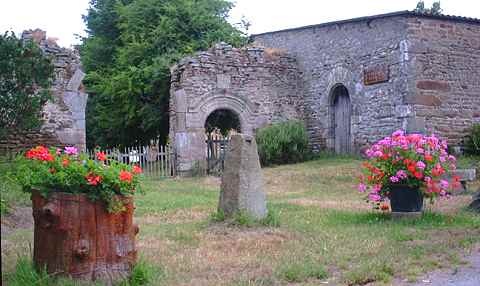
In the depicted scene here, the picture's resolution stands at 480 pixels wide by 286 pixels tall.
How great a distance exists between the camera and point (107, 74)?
854 inches

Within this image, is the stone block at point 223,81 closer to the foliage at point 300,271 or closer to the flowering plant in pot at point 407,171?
the flowering plant in pot at point 407,171

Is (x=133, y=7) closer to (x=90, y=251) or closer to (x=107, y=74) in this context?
(x=107, y=74)

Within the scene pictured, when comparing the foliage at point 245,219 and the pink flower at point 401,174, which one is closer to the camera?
the foliage at point 245,219

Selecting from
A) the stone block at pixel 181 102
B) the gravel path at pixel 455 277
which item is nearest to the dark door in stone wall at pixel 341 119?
the stone block at pixel 181 102

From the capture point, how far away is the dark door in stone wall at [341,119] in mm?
16844

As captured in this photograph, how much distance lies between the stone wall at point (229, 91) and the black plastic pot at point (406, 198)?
9.13 metres

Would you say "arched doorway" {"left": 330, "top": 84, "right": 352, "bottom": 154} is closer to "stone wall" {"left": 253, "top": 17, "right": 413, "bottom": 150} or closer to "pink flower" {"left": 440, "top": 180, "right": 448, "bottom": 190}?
"stone wall" {"left": 253, "top": 17, "right": 413, "bottom": 150}

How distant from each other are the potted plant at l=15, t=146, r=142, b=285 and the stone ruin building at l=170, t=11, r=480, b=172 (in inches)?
440

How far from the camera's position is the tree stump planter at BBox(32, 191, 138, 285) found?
13.9 feet

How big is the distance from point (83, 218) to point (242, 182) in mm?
3009

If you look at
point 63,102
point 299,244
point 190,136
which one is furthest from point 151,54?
point 299,244

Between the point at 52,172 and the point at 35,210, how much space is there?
0.32 metres

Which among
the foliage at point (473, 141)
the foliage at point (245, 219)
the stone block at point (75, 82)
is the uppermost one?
the stone block at point (75, 82)

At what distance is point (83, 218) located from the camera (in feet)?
14.0
